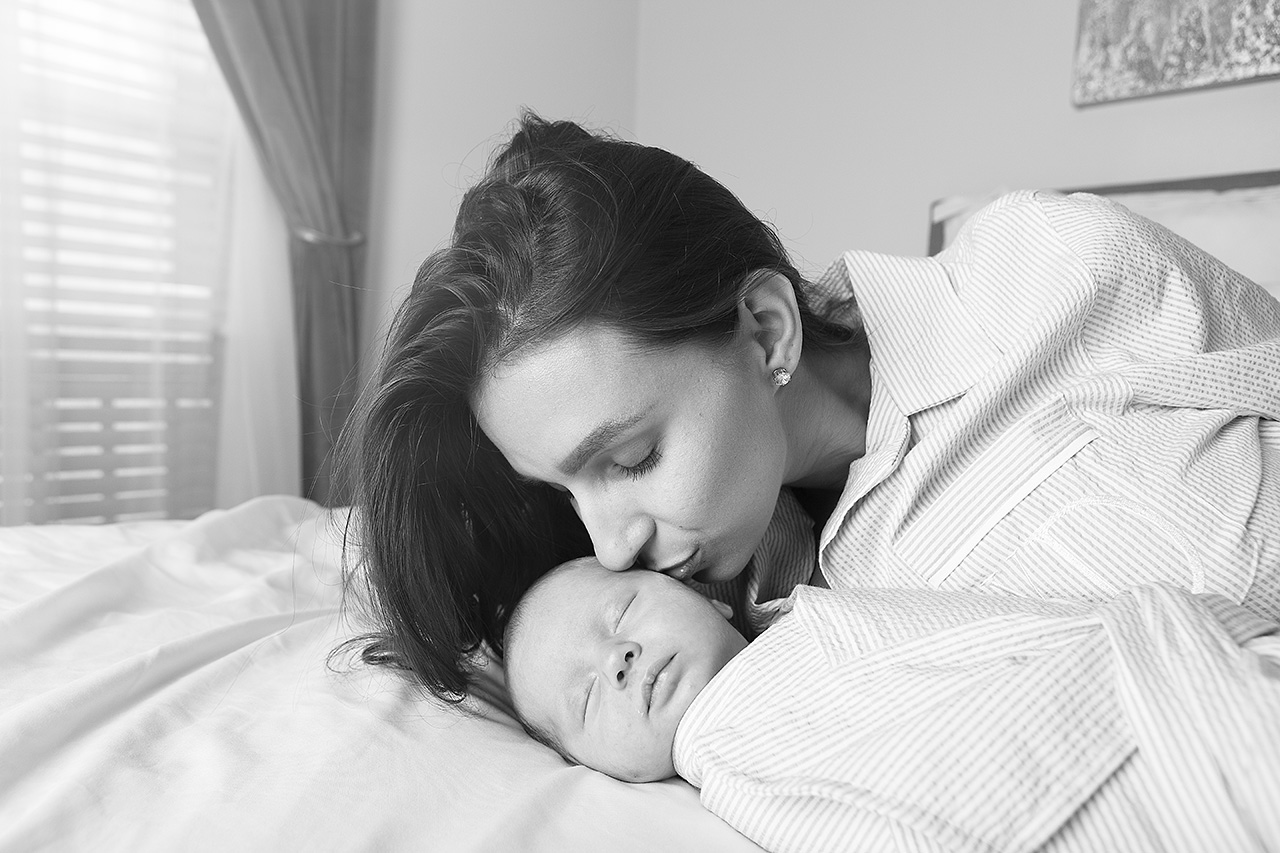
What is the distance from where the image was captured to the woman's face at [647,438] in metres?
0.98

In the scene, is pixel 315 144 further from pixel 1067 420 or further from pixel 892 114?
pixel 1067 420

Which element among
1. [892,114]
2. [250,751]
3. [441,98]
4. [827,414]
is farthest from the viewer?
[441,98]

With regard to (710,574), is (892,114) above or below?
above

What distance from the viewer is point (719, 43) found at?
358cm

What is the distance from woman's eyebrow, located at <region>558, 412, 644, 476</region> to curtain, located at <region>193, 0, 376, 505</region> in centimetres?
208

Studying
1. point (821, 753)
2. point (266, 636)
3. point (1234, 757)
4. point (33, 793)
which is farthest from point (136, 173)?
point (1234, 757)

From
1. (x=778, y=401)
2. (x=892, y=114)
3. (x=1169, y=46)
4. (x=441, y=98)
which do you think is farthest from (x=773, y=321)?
(x=441, y=98)

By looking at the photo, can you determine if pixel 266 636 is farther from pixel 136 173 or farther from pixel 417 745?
pixel 136 173

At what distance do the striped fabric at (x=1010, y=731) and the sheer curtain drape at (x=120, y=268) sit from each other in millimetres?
2432

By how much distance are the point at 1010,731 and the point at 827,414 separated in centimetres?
62

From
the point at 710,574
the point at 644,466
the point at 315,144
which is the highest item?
the point at 315,144

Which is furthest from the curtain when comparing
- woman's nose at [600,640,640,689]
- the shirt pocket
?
the shirt pocket

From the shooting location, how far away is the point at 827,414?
4.10 feet

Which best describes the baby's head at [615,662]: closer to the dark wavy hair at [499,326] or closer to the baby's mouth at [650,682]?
the baby's mouth at [650,682]
